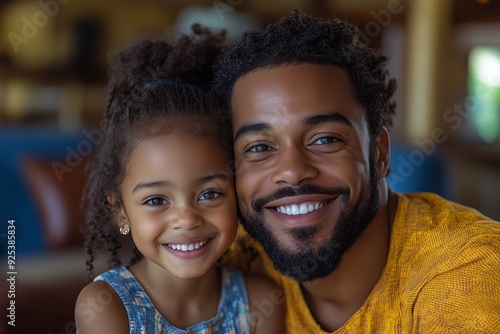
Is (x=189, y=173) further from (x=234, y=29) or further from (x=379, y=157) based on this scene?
(x=234, y=29)

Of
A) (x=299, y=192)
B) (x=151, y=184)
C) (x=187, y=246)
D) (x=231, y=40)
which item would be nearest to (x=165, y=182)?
(x=151, y=184)

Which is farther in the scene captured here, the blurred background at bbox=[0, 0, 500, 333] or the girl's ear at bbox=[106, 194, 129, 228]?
the blurred background at bbox=[0, 0, 500, 333]

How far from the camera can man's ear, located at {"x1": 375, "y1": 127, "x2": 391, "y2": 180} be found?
1.62 meters

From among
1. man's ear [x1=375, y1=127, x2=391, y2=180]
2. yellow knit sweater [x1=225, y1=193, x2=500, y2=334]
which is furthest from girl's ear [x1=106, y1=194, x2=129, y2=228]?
man's ear [x1=375, y1=127, x2=391, y2=180]

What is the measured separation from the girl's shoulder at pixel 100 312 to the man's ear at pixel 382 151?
690mm

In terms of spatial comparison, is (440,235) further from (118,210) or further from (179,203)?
(118,210)

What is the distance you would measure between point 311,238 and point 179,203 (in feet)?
0.98

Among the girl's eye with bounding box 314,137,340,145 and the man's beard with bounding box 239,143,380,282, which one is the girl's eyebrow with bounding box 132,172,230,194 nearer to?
the man's beard with bounding box 239,143,380,282

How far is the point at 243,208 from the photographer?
1503 mm

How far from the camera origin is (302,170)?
141 centimetres

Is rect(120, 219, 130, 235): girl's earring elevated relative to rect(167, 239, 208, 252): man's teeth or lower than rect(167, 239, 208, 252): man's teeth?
elevated

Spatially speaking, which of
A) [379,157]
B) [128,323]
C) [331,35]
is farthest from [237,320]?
[331,35]

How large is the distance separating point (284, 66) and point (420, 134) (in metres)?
3.94

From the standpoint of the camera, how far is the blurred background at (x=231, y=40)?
3.45 metres
